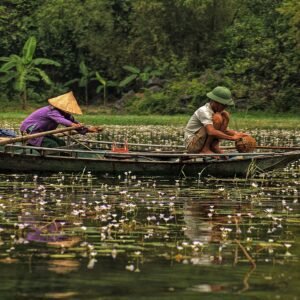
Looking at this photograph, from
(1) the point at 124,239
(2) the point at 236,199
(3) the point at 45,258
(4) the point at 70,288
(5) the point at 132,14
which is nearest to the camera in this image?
(4) the point at 70,288

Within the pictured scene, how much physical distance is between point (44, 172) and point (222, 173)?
2.92 meters

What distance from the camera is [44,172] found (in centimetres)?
1727

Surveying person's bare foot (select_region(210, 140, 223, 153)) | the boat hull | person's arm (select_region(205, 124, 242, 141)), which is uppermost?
person's arm (select_region(205, 124, 242, 141))

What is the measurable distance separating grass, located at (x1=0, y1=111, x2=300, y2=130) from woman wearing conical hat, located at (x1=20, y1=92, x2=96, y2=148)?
1604 centimetres

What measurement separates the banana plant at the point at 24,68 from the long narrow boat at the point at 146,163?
25.0 metres

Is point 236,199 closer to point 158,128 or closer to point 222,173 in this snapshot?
point 222,173

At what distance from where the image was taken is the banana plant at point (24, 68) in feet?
139

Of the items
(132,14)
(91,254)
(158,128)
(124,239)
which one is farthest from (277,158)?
(132,14)

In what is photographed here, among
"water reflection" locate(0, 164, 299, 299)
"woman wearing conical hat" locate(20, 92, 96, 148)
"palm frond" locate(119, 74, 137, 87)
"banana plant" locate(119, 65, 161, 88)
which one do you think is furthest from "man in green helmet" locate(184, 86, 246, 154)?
"palm frond" locate(119, 74, 137, 87)

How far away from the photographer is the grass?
1386 inches

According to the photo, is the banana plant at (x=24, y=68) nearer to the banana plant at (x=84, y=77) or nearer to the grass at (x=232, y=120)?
the grass at (x=232, y=120)

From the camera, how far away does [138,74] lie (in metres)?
45.5

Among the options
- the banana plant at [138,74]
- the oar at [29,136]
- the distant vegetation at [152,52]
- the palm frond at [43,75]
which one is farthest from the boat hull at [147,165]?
the banana plant at [138,74]

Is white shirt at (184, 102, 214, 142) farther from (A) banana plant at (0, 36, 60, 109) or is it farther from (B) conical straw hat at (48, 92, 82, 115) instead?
(A) banana plant at (0, 36, 60, 109)
